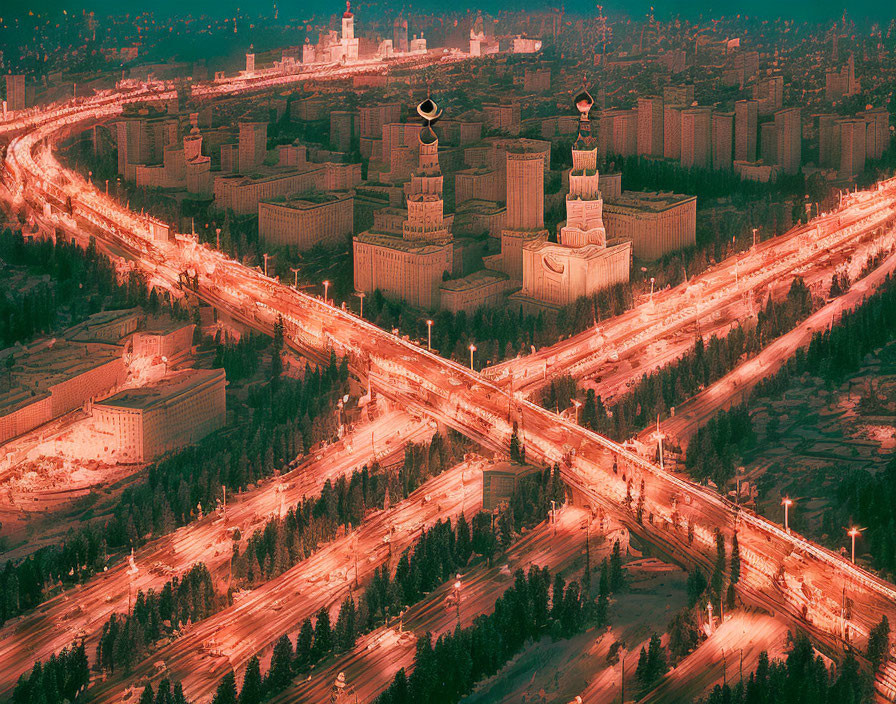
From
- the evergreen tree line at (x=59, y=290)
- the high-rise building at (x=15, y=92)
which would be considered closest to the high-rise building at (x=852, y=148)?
the evergreen tree line at (x=59, y=290)

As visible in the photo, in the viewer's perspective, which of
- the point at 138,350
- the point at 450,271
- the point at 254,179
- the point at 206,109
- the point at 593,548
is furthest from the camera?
the point at 206,109

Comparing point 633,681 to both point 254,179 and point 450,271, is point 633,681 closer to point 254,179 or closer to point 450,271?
point 450,271

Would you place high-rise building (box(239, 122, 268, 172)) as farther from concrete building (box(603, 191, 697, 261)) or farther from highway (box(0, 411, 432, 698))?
highway (box(0, 411, 432, 698))

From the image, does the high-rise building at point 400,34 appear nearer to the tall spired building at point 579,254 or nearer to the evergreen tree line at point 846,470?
the tall spired building at point 579,254

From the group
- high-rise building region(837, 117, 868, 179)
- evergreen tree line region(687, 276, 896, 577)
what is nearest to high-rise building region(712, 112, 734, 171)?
high-rise building region(837, 117, 868, 179)

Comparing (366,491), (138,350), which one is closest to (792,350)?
(366,491)

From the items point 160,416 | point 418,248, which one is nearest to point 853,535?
point 160,416
